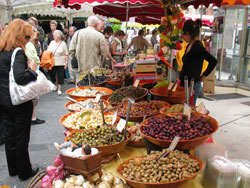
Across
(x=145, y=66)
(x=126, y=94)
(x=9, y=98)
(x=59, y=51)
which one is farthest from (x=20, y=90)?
(x=59, y=51)

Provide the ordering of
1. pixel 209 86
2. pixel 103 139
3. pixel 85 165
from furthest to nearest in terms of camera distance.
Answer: pixel 209 86 < pixel 103 139 < pixel 85 165

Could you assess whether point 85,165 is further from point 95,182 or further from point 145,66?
point 145,66

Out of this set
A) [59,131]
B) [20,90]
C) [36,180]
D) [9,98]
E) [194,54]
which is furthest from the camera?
[59,131]

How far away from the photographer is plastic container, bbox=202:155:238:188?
4.92 feet

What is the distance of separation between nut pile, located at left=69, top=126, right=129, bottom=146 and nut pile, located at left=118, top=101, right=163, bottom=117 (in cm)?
50

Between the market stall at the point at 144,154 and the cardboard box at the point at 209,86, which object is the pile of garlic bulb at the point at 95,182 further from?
the cardboard box at the point at 209,86

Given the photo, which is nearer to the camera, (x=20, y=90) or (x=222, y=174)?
(x=222, y=174)

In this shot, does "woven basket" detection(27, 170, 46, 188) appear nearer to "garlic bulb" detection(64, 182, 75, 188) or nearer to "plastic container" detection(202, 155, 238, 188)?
"garlic bulb" detection(64, 182, 75, 188)

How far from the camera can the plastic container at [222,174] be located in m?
1.50

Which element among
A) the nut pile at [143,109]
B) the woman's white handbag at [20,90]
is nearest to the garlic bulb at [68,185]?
the nut pile at [143,109]

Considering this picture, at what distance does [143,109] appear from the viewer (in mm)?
2498

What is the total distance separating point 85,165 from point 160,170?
18.2 inches

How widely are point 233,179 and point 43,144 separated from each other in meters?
3.25

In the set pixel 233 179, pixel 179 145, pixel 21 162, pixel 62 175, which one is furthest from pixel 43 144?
pixel 233 179
